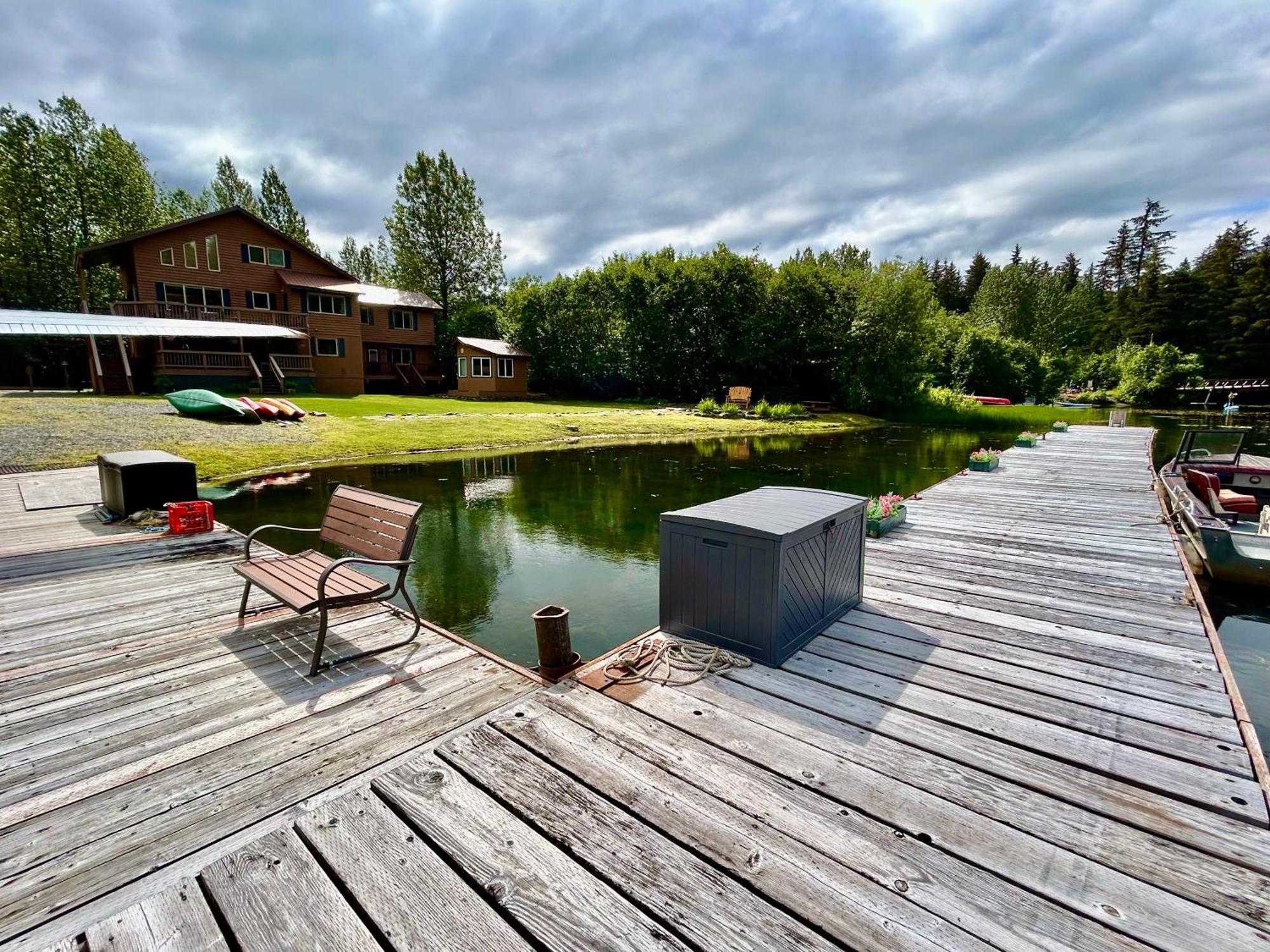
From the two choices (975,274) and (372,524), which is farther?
(975,274)

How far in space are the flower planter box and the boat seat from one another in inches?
174

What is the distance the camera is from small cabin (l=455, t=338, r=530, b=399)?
3250 cm

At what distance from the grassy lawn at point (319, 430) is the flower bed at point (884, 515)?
1330 centimetres

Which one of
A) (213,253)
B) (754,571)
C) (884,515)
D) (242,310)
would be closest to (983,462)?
(884,515)

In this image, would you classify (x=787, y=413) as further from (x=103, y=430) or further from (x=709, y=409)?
(x=103, y=430)

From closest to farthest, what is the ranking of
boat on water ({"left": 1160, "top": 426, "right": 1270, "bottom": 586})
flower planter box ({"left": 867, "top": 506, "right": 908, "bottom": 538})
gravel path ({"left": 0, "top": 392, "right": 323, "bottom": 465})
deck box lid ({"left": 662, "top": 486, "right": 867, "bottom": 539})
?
deck box lid ({"left": 662, "top": 486, "right": 867, "bottom": 539}) < boat on water ({"left": 1160, "top": 426, "right": 1270, "bottom": 586}) < flower planter box ({"left": 867, "top": 506, "right": 908, "bottom": 538}) < gravel path ({"left": 0, "top": 392, "right": 323, "bottom": 465})

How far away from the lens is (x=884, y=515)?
267 inches

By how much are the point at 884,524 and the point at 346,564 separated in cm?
556

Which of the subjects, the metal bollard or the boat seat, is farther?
the boat seat

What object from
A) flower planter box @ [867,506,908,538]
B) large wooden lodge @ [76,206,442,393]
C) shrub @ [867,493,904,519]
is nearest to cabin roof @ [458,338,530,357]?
large wooden lodge @ [76,206,442,393]

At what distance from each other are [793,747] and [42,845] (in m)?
3.03

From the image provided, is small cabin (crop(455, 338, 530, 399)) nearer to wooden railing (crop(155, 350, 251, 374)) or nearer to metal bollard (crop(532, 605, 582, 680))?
wooden railing (crop(155, 350, 251, 374))

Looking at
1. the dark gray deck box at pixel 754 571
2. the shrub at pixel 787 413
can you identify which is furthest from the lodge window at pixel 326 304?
the dark gray deck box at pixel 754 571

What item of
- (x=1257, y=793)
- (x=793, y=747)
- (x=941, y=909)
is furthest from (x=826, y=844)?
(x=1257, y=793)
